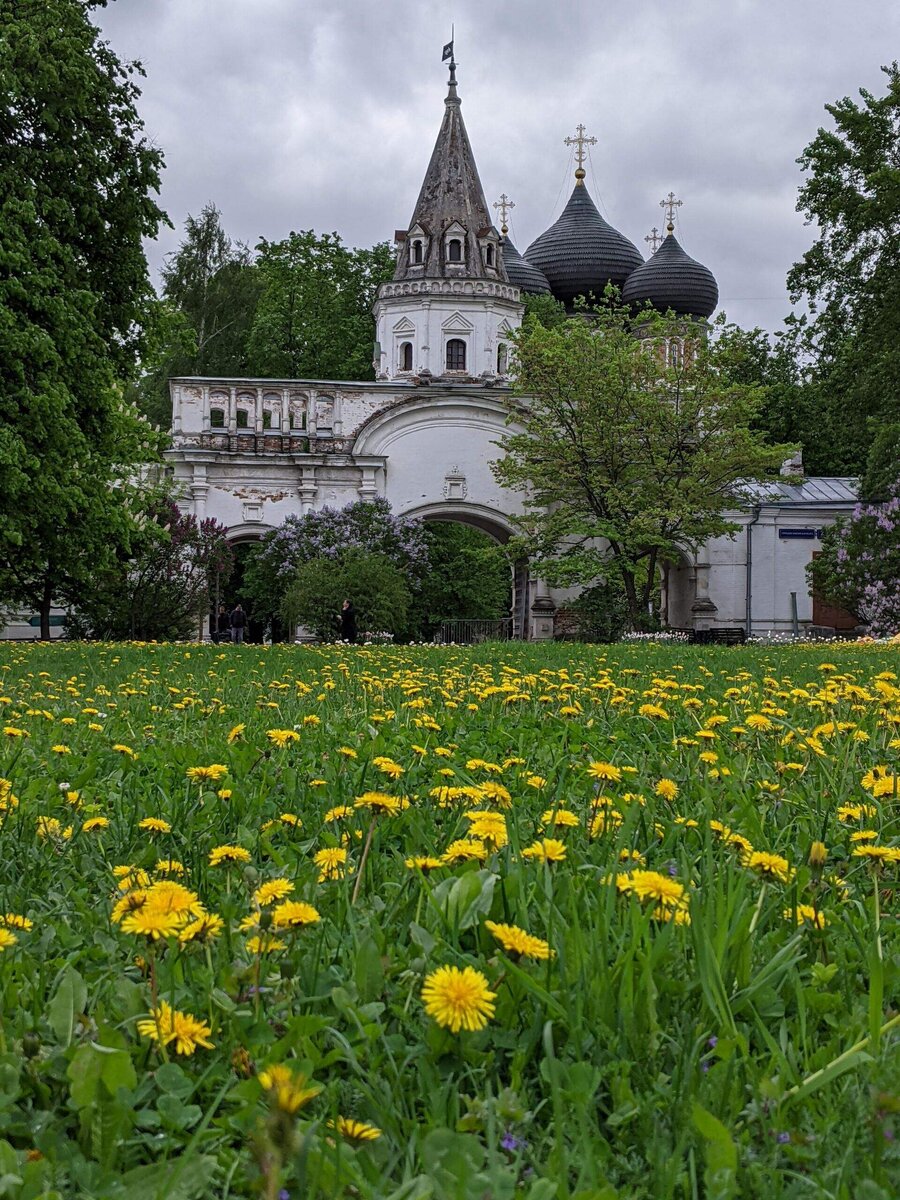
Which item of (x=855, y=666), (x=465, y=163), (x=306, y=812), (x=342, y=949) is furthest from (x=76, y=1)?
(x=465, y=163)

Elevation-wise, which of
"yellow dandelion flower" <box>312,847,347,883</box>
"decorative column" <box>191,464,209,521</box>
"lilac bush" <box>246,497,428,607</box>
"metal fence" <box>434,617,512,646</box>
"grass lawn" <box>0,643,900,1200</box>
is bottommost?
"grass lawn" <box>0,643,900,1200</box>

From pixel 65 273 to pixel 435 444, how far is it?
20174 mm

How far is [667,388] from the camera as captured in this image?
92.4ft

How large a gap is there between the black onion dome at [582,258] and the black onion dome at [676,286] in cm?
222

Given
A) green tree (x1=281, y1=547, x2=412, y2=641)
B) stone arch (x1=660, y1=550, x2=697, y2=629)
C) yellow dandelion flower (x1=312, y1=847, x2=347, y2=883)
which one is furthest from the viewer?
stone arch (x1=660, y1=550, x2=697, y2=629)

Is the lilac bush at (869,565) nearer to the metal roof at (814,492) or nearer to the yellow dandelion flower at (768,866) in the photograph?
the metal roof at (814,492)

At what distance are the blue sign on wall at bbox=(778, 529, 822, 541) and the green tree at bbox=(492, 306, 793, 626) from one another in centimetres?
525

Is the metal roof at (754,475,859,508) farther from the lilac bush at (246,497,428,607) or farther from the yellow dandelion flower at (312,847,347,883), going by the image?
the yellow dandelion flower at (312,847,347,883)

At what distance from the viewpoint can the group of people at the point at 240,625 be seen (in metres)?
22.9

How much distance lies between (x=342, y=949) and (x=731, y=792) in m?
1.36

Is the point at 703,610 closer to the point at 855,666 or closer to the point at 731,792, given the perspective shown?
the point at 855,666

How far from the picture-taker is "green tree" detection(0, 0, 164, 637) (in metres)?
12.8

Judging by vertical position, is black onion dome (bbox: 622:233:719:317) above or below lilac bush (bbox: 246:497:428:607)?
above

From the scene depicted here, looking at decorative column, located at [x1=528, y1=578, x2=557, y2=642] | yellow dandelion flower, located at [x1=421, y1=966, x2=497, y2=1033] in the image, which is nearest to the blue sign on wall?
decorative column, located at [x1=528, y1=578, x2=557, y2=642]
